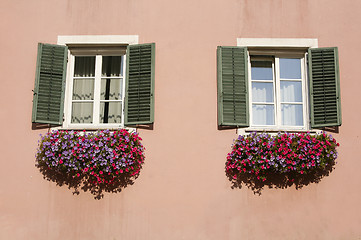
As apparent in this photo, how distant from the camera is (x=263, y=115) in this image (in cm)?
791

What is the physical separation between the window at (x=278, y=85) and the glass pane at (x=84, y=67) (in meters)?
1.98

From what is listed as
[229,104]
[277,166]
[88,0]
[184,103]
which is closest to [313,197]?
[277,166]

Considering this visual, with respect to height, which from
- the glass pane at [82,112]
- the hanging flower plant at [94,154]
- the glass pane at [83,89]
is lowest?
the hanging flower plant at [94,154]

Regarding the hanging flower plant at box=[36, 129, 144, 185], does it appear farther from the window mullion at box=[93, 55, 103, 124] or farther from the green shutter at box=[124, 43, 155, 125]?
the window mullion at box=[93, 55, 103, 124]

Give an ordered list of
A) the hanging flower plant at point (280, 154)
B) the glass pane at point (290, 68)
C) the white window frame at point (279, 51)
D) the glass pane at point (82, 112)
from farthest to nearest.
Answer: the glass pane at point (290, 68) < the glass pane at point (82, 112) < the white window frame at point (279, 51) < the hanging flower plant at point (280, 154)

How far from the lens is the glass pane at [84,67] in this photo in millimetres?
8133

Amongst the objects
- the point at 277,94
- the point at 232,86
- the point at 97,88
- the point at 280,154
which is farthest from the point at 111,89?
the point at 280,154

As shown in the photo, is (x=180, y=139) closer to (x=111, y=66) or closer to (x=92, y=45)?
(x=111, y=66)

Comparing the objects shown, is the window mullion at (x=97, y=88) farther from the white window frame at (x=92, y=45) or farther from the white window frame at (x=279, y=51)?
the white window frame at (x=279, y=51)

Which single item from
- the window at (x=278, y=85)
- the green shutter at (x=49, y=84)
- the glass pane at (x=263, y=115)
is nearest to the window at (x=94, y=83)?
the green shutter at (x=49, y=84)

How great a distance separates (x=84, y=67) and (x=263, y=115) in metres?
2.86

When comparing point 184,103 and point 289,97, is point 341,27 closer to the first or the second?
point 289,97

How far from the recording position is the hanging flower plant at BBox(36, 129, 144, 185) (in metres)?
7.21

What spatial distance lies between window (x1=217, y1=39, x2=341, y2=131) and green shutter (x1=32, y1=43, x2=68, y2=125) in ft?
7.70
